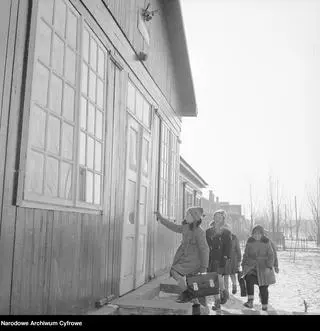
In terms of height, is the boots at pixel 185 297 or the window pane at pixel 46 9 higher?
the window pane at pixel 46 9

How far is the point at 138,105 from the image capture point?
7613 mm

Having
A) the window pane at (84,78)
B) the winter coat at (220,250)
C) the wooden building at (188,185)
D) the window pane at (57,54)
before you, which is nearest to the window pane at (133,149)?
the winter coat at (220,250)

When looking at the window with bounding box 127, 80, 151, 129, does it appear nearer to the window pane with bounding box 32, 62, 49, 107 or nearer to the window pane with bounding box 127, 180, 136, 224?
the window pane with bounding box 127, 180, 136, 224

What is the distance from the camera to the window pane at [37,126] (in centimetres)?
384

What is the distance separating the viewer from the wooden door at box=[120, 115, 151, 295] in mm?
6816

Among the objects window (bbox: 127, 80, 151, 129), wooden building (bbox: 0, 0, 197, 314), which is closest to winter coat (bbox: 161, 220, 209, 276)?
wooden building (bbox: 0, 0, 197, 314)

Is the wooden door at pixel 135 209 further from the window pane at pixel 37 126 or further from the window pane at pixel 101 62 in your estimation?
the window pane at pixel 37 126

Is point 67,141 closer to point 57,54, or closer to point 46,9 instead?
point 57,54

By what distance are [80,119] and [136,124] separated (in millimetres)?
2584

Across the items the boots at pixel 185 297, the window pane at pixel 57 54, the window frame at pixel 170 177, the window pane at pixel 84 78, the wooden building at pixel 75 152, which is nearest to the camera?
the wooden building at pixel 75 152

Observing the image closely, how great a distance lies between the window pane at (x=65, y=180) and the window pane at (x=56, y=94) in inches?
22.0

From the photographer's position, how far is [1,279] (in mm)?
3369

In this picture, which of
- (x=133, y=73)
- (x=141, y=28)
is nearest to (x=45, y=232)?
(x=133, y=73)

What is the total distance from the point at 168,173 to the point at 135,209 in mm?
3217
